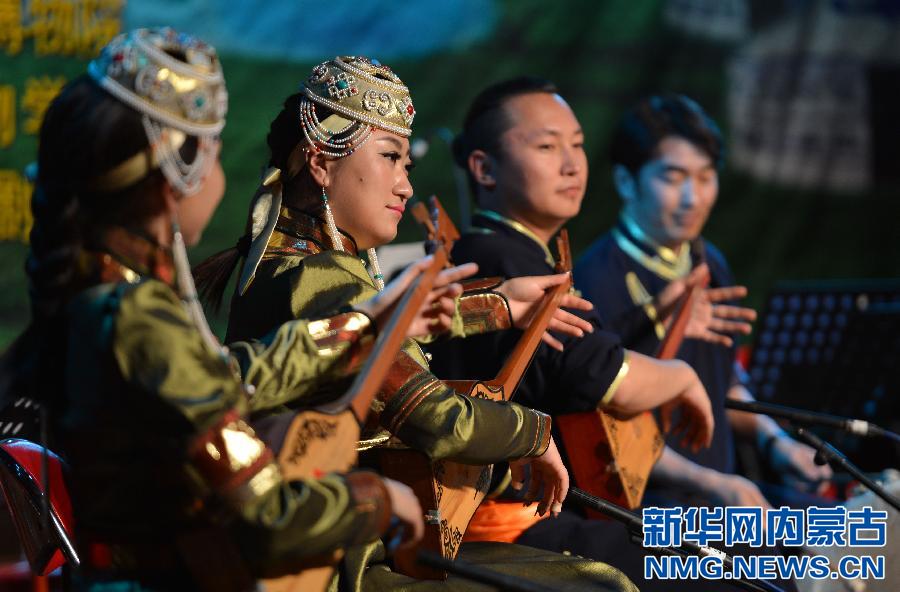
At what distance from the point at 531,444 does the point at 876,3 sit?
3767 mm

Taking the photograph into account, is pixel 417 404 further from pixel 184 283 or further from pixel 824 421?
pixel 824 421

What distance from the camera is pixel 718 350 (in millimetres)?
3676

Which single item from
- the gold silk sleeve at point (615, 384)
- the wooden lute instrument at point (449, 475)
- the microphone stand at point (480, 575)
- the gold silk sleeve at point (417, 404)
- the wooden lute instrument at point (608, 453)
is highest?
the gold silk sleeve at point (417, 404)

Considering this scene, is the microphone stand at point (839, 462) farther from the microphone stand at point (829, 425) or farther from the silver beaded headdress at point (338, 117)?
the silver beaded headdress at point (338, 117)

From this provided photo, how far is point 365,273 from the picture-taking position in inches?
84.7

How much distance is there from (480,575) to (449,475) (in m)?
0.41

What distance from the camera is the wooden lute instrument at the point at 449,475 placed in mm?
2135

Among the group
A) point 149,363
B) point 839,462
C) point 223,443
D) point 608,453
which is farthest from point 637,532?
point 149,363

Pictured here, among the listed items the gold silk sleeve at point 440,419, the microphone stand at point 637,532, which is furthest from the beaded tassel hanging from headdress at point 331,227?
the microphone stand at point 637,532

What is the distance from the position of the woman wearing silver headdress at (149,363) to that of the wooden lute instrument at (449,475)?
1.43 ft

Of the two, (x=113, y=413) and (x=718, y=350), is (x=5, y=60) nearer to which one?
(x=718, y=350)

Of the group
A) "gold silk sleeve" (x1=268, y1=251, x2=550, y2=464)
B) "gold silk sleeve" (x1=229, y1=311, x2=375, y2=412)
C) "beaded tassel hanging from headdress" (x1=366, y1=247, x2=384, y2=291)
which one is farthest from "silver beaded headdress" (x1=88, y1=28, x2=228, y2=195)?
"beaded tassel hanging from headdress" (x1=366, y1=247, x2=384, y2=291)

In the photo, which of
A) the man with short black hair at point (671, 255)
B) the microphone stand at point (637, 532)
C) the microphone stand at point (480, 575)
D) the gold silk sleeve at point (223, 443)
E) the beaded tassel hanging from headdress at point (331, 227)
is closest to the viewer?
the gold silk sleeve at point (223, 443)

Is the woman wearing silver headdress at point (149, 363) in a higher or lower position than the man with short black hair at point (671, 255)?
higher
